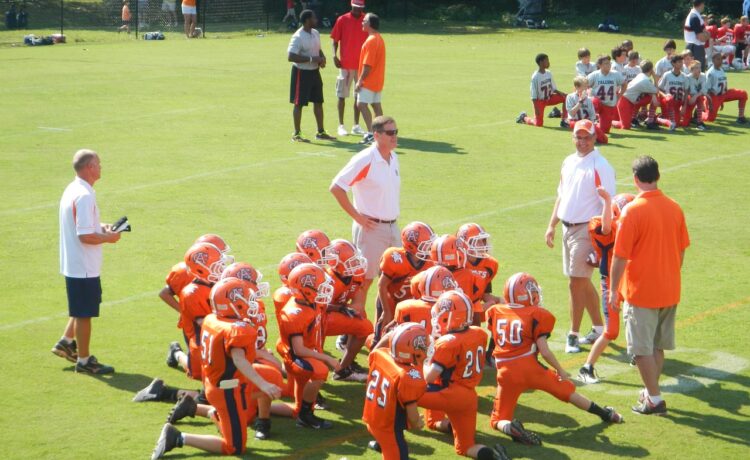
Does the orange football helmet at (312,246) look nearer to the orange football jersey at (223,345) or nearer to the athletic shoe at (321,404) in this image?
the athletic shoe at (321,404)

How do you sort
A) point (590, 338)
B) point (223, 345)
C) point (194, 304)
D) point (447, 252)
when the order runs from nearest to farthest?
point (223, 345), point (194, 304), point (447, 252), point (590, 338)

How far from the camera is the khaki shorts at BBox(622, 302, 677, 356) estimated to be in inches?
339

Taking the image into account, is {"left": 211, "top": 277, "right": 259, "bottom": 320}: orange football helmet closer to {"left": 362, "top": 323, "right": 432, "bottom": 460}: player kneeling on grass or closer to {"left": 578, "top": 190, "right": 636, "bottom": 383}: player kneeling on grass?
{"left": 362, "top": 323, "right": 432, "bottom": 460}: player kneeling on grass

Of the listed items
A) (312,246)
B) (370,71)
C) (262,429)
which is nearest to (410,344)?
(262,429)

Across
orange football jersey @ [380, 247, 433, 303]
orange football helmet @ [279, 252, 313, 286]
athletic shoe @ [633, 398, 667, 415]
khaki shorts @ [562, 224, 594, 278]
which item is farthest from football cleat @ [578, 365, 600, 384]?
orange football helmet @ [279, 252, 313, 286]

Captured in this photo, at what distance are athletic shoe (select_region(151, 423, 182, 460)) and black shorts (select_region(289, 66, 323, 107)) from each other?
12491 mm

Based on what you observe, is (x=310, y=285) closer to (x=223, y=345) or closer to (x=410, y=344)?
(x=223, y=345)

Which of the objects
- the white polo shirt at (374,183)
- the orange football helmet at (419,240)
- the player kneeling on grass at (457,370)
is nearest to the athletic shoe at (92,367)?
the white polo shirt at (374,183)

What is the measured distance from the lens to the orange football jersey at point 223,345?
785 centimetres

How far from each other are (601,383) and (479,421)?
4.87 feet

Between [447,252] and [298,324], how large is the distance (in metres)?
1.64

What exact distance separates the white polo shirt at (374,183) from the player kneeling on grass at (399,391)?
330 cm

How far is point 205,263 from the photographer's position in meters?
9.16

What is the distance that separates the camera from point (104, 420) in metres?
8.56
